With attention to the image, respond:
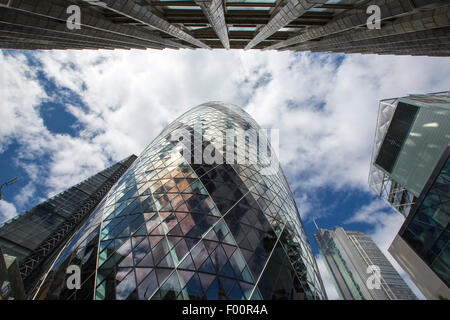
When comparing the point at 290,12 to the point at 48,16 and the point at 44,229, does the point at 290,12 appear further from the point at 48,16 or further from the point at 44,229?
the point at 44,229

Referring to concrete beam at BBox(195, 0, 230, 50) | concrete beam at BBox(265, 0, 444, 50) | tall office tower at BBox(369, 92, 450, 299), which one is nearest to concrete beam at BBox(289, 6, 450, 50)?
concrete beam at BBox(265, 0, 444, 50)

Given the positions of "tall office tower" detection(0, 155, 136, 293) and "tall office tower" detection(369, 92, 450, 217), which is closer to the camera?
"tall office tower" detection(369, 92, 450, 217)

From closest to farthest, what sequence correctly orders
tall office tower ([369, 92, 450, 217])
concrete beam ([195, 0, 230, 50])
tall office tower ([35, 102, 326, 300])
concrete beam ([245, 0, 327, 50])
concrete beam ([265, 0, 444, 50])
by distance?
concrete beam ([265, 0, 444, 50])
concrete beam ([245, 0, 327, 50])
tall office tower ([35, 102, 326, 300])
concrete beam ([195, 0, 230, 50])
tall office tower ([369, 92, 450, 217])

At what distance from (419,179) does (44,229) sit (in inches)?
2527

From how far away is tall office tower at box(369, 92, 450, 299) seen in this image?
13.3 metres

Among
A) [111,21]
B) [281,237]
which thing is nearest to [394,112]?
[281,237]

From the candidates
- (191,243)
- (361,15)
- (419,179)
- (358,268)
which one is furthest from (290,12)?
(358,268)

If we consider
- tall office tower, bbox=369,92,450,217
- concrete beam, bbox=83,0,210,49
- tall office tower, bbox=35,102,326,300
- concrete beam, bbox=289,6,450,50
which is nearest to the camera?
concrete beam, bbox=289,6,450,50

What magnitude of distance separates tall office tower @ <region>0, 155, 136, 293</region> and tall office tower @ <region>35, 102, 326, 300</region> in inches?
851

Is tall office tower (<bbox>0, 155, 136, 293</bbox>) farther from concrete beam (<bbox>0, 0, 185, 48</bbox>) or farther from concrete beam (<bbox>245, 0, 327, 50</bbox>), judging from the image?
concrete beam (<bbox>245, 0, 327, 50</bbox>)

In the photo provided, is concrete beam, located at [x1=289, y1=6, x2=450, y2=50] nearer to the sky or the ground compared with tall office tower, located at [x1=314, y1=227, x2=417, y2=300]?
nearer to the sky

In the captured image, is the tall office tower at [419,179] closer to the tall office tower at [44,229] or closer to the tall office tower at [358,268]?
the tall office tower at [44,229]
